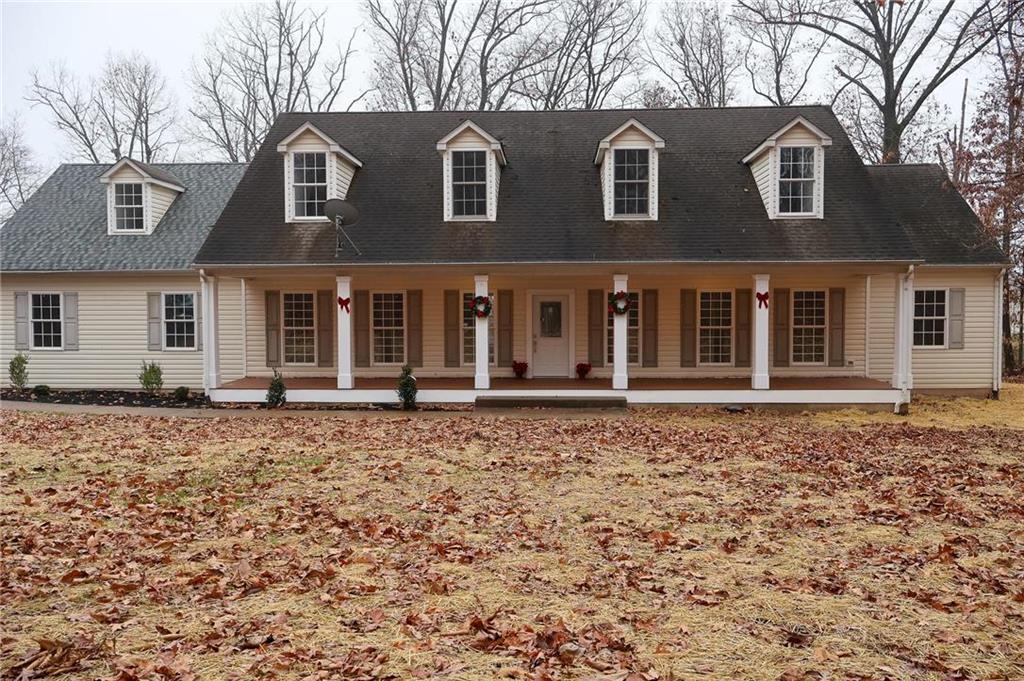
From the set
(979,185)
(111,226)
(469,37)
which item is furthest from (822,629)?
(469,37)

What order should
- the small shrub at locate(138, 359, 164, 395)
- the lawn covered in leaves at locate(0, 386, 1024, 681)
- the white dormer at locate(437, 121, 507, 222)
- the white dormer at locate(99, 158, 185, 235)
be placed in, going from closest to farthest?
the lawn covered in leaves at locate(0, 386, 1024, 681) → the white dormer at locate(437, 121, 507, 222) → the small shrub at locate(138, 359, 164, 395) → the white dormer at locate(99, 158, 185, 235)

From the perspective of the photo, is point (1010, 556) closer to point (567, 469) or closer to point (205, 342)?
point (567, 469)

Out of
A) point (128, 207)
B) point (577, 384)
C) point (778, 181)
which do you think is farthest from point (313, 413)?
point (778, 181)

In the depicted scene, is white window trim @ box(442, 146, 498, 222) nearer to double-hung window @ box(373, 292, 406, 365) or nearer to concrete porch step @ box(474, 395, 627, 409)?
double-hung window @ box(373, 292, 406, 365)

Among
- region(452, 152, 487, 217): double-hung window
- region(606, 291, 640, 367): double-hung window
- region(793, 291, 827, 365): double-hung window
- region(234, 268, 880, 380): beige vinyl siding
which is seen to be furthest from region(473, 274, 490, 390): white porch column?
region(793, 291, 827, 365): double-hung window

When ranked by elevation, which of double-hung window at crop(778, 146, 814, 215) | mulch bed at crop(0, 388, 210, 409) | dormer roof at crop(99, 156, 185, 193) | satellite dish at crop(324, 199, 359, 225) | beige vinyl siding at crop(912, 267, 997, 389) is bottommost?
mulch bed at crop(0, 388, 210, 409)

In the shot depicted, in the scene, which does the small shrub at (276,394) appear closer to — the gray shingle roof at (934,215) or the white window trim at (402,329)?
the white window trim at (402,329)

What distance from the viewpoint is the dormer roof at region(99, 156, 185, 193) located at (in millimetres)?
19484

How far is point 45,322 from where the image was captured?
19.0 m

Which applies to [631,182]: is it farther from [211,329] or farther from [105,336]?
[105,336]

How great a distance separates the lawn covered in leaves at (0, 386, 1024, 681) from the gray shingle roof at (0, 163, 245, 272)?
31.3 ft

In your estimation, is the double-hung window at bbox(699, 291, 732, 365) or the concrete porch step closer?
the concrete porch step

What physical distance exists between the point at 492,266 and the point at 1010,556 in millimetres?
11194

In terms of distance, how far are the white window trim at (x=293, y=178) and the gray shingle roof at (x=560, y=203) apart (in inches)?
14.4
